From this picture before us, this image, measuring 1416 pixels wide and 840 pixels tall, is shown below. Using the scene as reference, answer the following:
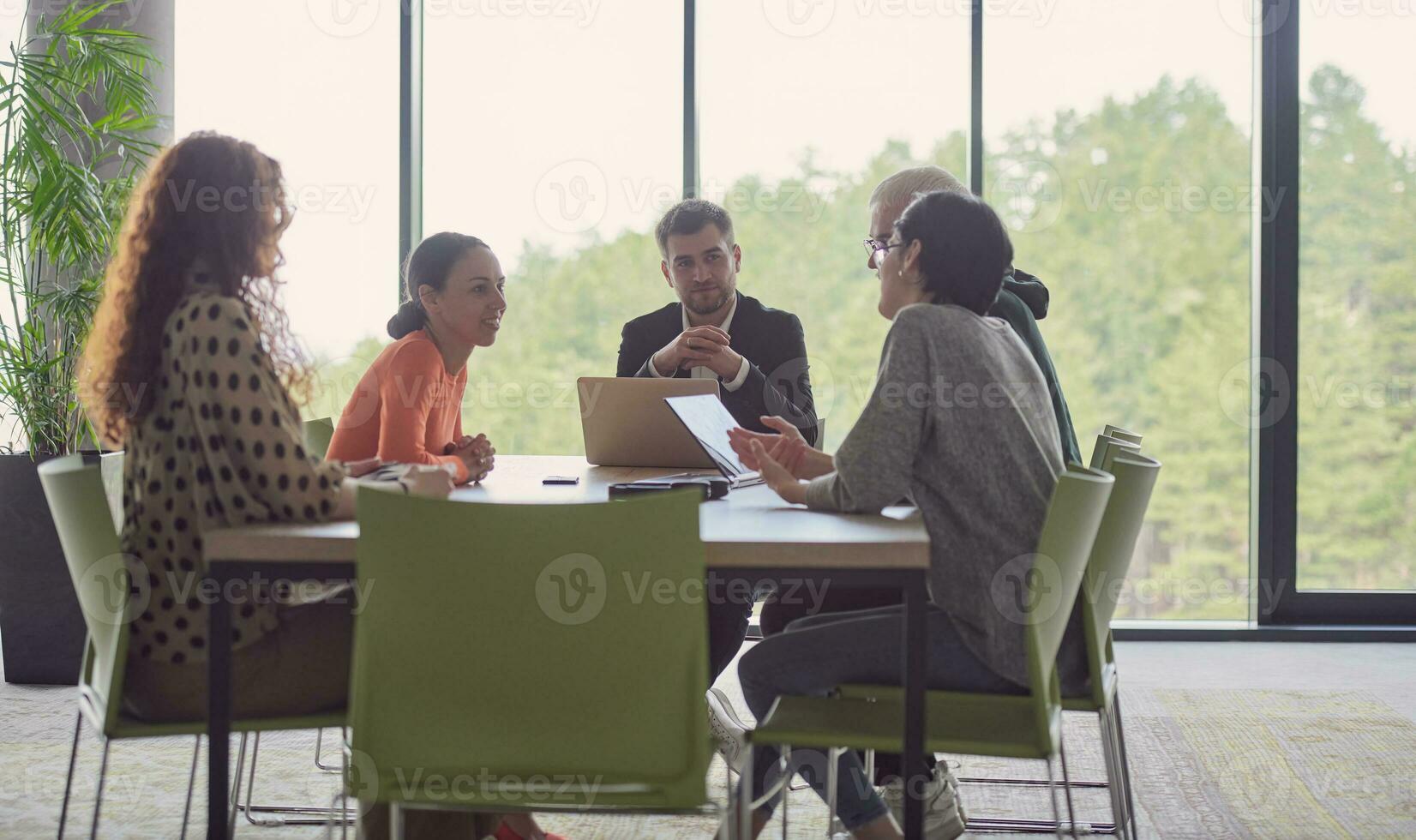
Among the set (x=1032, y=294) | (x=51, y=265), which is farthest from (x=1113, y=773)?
(x=51, y=265)

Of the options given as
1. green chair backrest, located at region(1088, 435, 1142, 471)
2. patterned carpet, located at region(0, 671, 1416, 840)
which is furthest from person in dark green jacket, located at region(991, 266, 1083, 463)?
patterned carpet, located at region(0, 671, 1416, 840)

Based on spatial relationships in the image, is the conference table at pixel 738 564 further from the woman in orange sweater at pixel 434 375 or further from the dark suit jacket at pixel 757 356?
the dark suit jacket at pixel 757 356

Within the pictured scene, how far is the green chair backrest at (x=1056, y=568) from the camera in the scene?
1718mm

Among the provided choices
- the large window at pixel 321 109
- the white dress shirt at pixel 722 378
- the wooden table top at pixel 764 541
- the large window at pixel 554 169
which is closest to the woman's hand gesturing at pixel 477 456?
the white dress shirt at pixel 722 378

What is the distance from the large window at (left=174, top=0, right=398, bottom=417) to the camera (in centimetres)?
443

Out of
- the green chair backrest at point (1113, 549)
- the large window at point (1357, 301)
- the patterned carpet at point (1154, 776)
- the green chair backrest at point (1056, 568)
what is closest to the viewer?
the green chair backrest at point (1056, 568)

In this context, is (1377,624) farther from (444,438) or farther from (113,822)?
(113,822)

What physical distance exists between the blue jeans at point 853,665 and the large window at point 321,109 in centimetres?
286

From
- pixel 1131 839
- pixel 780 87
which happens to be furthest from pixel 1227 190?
pixel 1131 839

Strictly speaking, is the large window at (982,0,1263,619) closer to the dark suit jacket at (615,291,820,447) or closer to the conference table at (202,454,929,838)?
the dark suit jacket at (615,291,820,447)

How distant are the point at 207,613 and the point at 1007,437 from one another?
120 centimetres

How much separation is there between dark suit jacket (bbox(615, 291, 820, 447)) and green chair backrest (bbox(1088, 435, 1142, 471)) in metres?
0.69

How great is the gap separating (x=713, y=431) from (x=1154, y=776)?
140 centimetres

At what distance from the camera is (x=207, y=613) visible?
→ 177 centimetres
